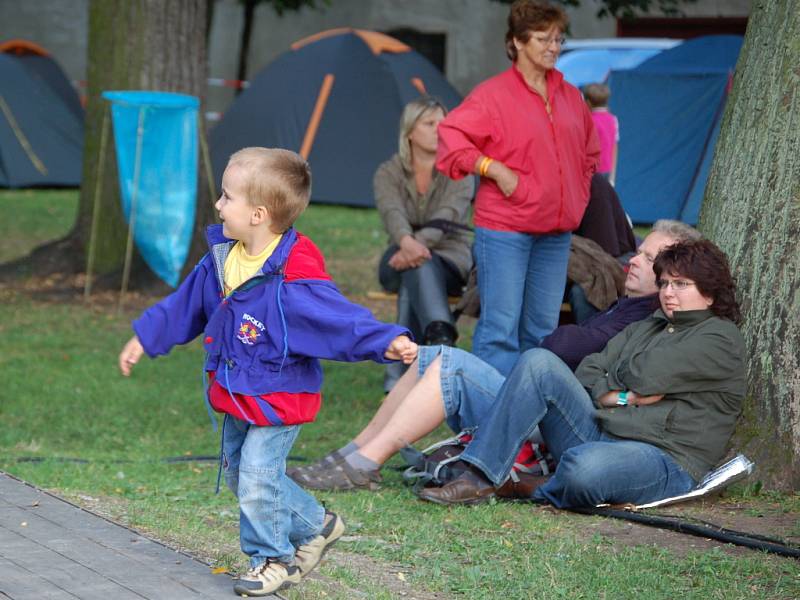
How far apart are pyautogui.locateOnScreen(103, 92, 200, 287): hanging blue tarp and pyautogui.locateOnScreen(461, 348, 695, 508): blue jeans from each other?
212 inches

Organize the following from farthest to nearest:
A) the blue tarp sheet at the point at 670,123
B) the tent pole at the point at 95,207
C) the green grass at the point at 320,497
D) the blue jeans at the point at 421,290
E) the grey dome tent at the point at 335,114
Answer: the grey dome tent at the point at 335,114 → the blue tarp sheet at the point at 670,123 → the tent pole at the point at 95,207 → the blue jeans at the point at 421,290 → the green grass at the point at 320,497

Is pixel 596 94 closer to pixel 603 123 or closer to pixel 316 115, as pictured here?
pixel 603 123

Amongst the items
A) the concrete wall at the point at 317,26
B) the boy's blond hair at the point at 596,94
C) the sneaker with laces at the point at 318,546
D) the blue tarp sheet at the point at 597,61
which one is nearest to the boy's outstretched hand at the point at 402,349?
the sneaker with laces at the point at 318,546

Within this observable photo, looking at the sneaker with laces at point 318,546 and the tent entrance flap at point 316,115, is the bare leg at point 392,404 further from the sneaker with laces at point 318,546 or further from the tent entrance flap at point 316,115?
the tent entrance flap at point 316,115

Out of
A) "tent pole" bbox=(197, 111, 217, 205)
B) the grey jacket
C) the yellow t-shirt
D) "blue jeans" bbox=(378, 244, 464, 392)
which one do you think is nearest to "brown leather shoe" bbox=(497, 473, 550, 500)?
the yellow t-shirt

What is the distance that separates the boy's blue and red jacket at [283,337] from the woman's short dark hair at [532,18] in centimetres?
261

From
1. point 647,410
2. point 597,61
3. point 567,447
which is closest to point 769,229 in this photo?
point 647,410

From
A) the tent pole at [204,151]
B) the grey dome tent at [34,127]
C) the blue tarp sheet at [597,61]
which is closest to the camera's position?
the tent pole at [204,151]

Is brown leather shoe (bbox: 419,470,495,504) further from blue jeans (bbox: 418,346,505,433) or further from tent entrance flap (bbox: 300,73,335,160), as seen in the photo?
tent entrance flap (bbox: 300,73,335,160)

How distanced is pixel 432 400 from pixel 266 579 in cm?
150

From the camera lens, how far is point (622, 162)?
609 inches

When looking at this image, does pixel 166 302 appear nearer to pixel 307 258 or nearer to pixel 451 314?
pixel 307 258

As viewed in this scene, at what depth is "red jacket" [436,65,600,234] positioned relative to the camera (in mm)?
5926

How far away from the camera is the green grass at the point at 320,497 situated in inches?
155
